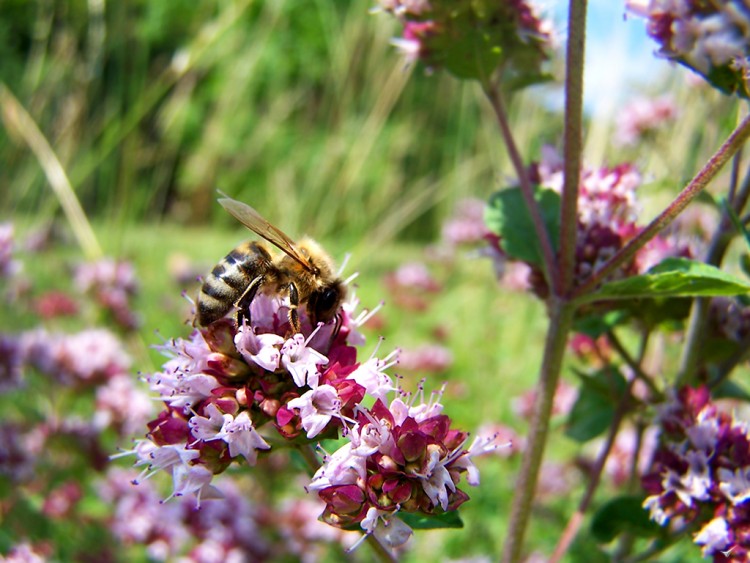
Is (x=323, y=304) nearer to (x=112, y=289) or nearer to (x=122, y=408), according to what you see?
(x=122, y=408)

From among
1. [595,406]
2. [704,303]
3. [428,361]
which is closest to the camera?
[704,303]

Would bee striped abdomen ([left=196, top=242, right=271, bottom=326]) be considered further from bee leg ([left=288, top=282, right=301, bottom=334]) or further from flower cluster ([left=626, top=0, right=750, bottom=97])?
flower cluster ([left=626, top=0, right=750, bottom=97])

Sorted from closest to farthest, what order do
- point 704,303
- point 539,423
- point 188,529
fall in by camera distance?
1. point 539,423
2. point 704,303
3. point 188,529

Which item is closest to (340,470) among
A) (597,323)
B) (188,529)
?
(597,323)

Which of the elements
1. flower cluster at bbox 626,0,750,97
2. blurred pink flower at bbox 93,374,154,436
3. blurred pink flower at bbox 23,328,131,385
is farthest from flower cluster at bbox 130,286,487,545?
blurred pink flower at bbox 23,328,131,385

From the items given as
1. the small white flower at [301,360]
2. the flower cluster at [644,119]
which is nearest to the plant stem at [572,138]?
the small white flower at [301,360]

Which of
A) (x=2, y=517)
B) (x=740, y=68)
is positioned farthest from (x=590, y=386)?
(x=2, y=517)
